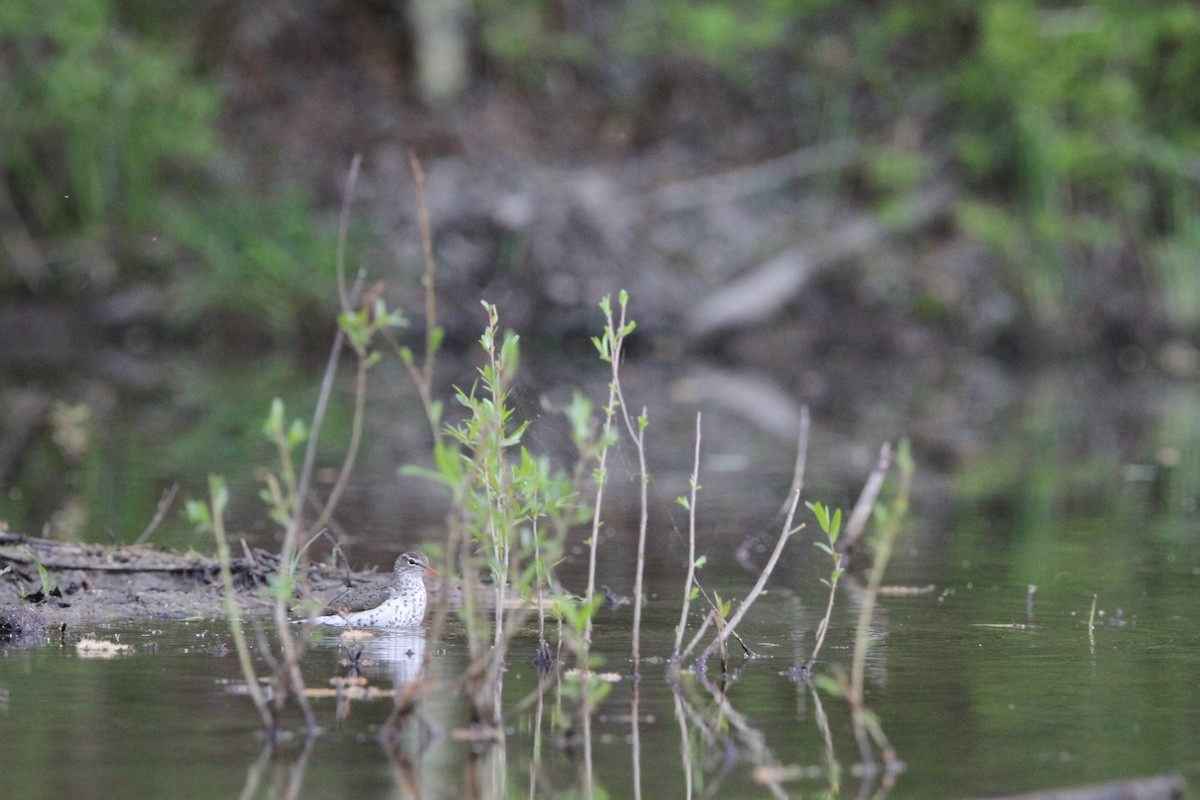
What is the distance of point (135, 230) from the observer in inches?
897

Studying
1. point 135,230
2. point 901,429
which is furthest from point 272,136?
point 901,429

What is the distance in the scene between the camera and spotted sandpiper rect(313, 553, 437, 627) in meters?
5.58

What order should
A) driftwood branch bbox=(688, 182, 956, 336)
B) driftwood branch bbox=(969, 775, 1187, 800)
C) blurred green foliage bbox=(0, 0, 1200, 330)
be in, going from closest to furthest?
1. driftwood branch bbox=(969, 775, 1187, 800)
2. driftwood branch bbox=(688, 182, 956, 336)
3. blurred green foliage bbox=(0, 0, 1200, 330)

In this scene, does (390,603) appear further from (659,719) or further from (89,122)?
(89,122)

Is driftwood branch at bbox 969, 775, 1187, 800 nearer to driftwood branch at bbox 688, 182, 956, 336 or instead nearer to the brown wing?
the brown wing

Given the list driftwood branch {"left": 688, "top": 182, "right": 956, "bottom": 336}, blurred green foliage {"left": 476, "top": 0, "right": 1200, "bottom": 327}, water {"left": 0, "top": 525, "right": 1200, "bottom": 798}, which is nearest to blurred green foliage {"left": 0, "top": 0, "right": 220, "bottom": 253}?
driftwood branch {"left": 688, "top": 182, "right": 956, "bottom": 336}

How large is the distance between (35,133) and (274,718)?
65.1 feet

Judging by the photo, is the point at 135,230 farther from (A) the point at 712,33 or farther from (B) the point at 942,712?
(B) the point at 942,712

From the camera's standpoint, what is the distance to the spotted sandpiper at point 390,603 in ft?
18.3

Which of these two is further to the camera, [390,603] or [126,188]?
[126,188]

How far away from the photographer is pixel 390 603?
220 inches

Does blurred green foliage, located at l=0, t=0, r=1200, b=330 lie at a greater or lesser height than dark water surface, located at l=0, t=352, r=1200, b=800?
greater

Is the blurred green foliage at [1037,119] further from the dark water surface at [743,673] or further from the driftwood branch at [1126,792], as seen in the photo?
the driftwood branch at [1126,792]

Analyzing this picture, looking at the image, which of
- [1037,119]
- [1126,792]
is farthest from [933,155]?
[1126,792]
